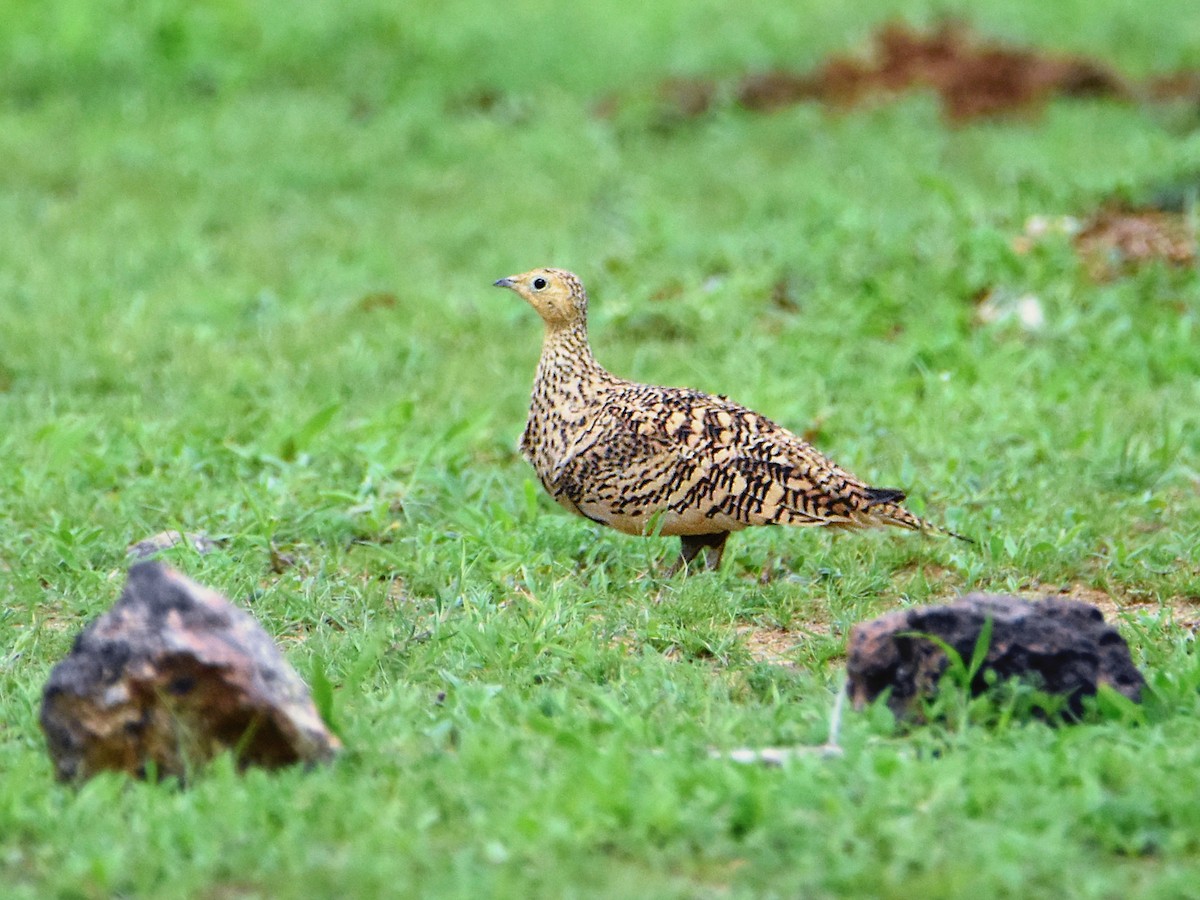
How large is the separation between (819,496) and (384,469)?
1.78 metres

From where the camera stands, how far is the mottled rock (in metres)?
4.05

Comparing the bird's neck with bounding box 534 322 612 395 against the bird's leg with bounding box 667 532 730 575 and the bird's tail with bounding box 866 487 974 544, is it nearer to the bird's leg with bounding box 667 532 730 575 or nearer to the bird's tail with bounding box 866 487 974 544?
the bird's leg with bounding box 667 532 730 575

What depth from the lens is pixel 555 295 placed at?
21.2 ft

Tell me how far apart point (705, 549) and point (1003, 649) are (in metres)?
1.74

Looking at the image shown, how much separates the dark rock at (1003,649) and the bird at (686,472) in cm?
123

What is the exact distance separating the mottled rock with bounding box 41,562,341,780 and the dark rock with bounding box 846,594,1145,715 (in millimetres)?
1382

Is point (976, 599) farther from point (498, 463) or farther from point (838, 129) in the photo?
point (838, 129)

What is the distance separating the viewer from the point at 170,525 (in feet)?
20.9

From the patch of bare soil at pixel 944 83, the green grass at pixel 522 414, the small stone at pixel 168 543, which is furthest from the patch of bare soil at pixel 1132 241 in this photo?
the small stone at pixel 168 543

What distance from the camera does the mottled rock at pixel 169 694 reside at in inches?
159

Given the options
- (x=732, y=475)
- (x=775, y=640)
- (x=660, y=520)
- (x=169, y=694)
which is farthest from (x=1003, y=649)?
(x=169, y=694)

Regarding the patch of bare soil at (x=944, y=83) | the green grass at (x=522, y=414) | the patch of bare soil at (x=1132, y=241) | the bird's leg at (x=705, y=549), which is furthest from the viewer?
the patch of bare soil at (x=944, y=83)

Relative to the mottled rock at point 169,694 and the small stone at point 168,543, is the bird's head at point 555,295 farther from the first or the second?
the mottled rock at point 169,694

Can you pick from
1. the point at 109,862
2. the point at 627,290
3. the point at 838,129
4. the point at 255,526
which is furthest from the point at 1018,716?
the point at 838,129
